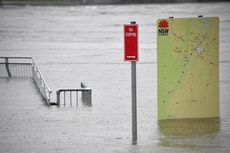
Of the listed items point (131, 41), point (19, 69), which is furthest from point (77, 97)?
point (19, 69)

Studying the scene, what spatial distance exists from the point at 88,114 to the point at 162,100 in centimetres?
272

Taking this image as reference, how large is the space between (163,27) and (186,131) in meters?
2.94

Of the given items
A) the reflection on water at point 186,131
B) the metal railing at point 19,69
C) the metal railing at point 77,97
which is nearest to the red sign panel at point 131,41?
the reflection on water at point 186,131

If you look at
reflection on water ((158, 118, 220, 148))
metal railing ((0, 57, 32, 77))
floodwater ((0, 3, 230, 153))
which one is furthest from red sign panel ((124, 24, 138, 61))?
metal railing ((0, 57, 32, 77))

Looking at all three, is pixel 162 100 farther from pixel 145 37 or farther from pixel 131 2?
pixel 131 2

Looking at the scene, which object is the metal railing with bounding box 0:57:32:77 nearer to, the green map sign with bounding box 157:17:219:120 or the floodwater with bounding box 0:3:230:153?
the floodwater with bounding box 0:3:230:153

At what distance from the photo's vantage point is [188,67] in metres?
19.0

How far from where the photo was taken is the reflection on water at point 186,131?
1608 centimetres

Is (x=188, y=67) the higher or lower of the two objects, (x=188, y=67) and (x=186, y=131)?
the higher

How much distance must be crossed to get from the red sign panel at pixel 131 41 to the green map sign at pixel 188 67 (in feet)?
9.26

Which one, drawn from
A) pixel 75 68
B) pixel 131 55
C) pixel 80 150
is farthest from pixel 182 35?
pixel 75 68

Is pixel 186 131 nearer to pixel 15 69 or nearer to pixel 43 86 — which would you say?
pixel 43 86

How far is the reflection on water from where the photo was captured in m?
16.1

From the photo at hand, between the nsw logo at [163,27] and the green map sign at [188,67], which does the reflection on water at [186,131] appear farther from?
the nsw logo at [163,27]
